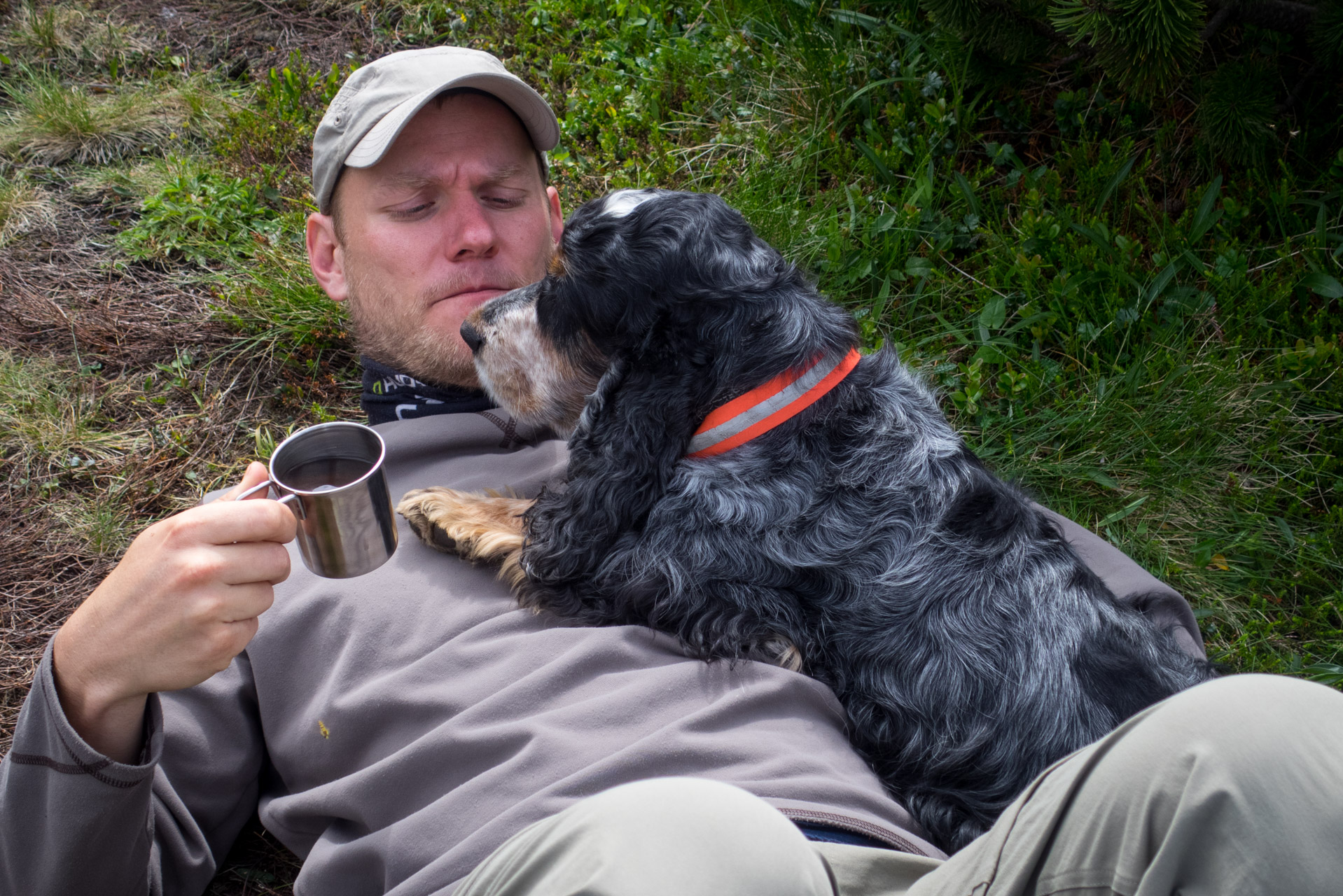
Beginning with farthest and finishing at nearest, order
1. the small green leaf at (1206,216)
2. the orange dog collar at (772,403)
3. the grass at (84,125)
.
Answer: the grass at (84,125) → the small green leaf at (1206,216) → the orange dog collar at (772,403)

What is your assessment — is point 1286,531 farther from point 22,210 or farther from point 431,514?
point 22,210

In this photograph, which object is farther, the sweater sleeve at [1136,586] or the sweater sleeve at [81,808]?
the sweater sleeve at [1136,586]

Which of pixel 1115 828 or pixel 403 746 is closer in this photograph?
pixel 1115 828

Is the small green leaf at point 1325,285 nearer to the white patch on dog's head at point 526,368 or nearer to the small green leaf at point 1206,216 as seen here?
the small green leaf at point 1206,216

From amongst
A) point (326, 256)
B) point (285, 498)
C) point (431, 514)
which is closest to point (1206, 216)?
point (431, 514)

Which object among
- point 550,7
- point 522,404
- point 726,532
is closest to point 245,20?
point 550,7

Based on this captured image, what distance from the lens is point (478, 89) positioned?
3363mm

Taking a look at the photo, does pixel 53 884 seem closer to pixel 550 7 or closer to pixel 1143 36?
pixel 1143 36

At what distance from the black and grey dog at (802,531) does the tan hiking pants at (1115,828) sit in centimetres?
72

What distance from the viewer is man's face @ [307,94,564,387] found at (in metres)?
3.30

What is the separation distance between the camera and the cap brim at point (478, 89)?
3.16m

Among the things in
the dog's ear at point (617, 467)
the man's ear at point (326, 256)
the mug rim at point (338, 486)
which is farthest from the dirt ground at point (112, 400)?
the mug rim at point (338, 486)

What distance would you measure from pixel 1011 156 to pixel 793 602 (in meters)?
2.93

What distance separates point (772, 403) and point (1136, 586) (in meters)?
1.29
